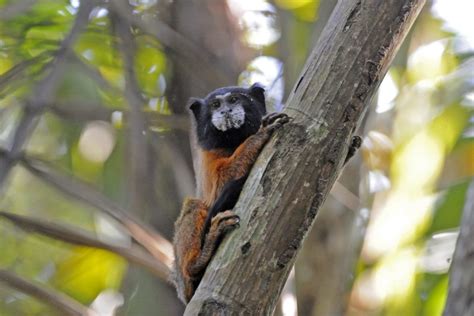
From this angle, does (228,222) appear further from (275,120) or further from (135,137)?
(135,137)

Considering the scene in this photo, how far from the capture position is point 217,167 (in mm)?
5375

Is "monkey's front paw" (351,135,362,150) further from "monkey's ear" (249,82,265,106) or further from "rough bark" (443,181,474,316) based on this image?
"monkey's ear" (249,82,265,106)

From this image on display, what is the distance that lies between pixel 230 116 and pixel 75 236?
1.61m

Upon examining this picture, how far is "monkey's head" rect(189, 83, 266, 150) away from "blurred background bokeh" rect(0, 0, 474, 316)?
0.84 m

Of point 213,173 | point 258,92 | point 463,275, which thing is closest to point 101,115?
point 258,92

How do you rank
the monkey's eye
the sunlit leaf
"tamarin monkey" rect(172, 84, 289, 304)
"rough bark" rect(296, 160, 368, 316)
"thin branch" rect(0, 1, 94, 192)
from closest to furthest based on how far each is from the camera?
"tamarin monkey" rect(172, 84, 289, 304), "thin branch" rect(0, 1, 94, 192), the monkey's eye, "rough bark" rect(296, 160, 368, 316), the sunlit leaf

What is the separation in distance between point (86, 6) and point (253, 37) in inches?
98.2

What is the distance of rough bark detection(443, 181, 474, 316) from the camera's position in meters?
3.53

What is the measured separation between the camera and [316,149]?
385 centimetres

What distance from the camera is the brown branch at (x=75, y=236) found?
6.15 metres

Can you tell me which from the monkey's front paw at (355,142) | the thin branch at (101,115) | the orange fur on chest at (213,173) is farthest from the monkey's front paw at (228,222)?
the thin branch at (101,115)

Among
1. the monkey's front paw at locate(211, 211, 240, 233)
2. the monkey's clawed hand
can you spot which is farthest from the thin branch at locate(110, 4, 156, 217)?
the monkey's front paw at locate(211, 211, 240, 233)

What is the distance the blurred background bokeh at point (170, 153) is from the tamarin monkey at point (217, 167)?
0.92 meters

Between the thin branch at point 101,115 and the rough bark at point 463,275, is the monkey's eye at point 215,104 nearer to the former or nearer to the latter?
the thin branch at point 101,115
